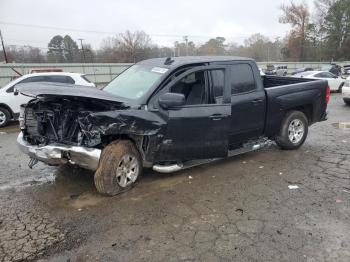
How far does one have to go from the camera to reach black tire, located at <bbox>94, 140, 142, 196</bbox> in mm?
4723

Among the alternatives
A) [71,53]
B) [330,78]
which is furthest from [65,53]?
[330,78]

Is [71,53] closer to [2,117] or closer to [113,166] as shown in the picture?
[2,117]

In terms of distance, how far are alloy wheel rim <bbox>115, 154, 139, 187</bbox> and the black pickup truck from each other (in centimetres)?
1

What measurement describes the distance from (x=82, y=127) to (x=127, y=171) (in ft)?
2.99

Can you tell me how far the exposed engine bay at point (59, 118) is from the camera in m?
4.73

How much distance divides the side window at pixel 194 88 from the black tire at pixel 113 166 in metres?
1.15

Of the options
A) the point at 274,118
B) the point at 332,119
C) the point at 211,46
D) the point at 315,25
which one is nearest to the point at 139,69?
the point at 274,118

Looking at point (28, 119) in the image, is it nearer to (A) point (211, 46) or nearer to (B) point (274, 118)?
(B) point (274, 118)

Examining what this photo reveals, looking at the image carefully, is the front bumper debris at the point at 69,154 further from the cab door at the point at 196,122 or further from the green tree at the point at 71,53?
the green tree at the point at 71,53

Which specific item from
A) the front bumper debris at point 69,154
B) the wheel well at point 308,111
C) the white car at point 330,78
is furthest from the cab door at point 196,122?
the white car at point 330,78

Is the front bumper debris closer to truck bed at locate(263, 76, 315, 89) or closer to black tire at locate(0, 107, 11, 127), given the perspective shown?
truck bed at locate(263, 76, 315, 89)

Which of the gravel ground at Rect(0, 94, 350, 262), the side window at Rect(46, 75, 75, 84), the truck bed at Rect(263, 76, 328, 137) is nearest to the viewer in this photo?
the gravel ground at Rect(0, 94, 350, 262)

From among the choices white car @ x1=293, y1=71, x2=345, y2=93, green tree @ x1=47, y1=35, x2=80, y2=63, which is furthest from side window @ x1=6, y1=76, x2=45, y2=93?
green tree @ x1=47, y1=35, x2=80, y2=63

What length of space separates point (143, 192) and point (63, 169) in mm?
1807
